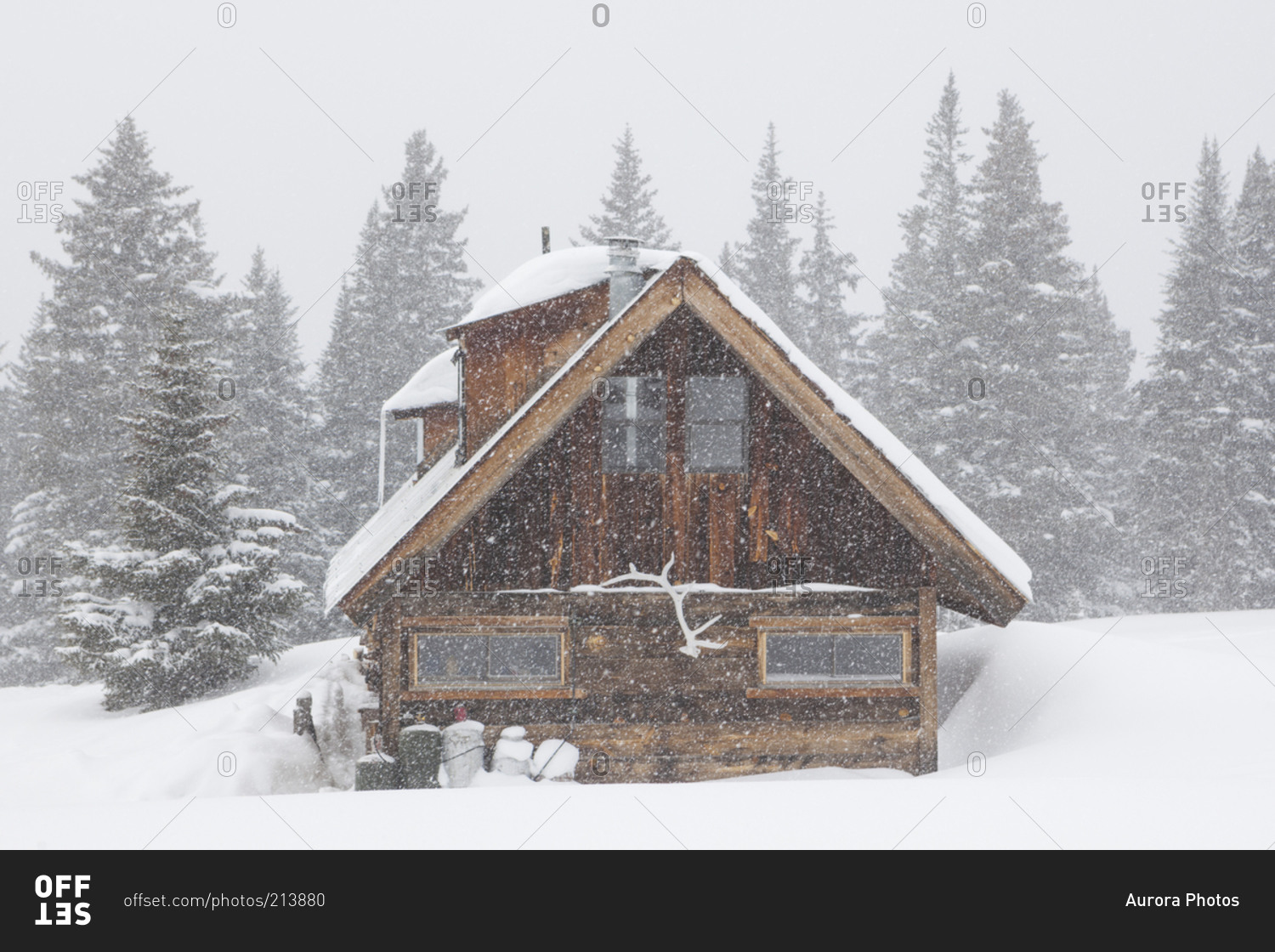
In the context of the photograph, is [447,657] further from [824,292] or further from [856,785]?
[824,292]

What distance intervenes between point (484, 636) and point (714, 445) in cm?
322

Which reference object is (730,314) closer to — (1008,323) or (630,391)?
(630,391)

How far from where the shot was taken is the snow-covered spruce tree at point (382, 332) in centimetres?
3177

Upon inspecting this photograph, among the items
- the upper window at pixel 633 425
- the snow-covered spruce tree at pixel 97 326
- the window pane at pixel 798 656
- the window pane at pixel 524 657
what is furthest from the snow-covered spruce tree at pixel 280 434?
the upper window at pixel 633 425

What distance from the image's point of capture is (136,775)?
11812 mm

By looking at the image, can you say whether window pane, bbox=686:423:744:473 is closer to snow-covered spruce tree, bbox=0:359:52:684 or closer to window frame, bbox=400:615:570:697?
window frame, bbox=400:615:570:697

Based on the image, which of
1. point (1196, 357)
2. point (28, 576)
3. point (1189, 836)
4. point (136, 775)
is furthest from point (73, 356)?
point (1196, 357)

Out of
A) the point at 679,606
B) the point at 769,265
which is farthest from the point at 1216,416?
the point at 679,606

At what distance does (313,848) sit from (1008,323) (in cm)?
2675

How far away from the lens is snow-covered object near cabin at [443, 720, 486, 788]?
9859 mm

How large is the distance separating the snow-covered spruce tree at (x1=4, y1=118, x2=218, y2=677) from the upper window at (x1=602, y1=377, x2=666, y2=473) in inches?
833

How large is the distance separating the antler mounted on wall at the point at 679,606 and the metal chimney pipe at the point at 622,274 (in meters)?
3.06

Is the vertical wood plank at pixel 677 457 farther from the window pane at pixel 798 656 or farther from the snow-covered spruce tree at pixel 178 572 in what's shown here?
the snow-covered spruce tree at pixel 178 572

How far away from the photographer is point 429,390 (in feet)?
58.3
